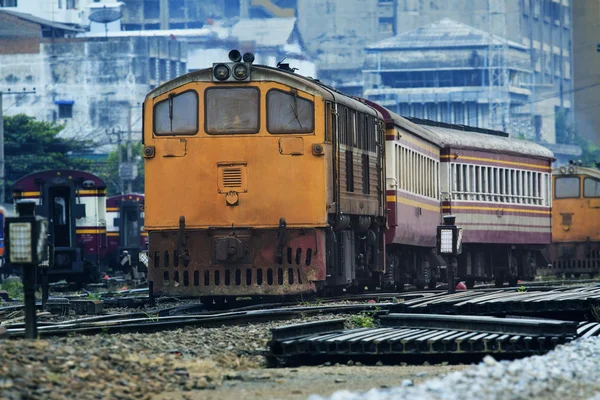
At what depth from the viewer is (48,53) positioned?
10850cm

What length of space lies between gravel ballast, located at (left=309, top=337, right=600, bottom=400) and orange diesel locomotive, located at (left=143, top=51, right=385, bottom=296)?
7.13 metres

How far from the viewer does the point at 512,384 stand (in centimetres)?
885

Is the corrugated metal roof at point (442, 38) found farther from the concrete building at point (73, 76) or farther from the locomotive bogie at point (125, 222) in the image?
the locomotive bogie at point (125, 222)

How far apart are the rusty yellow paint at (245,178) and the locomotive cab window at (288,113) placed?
0.07m

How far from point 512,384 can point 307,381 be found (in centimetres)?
181

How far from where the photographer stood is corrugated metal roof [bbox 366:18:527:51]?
479 feet

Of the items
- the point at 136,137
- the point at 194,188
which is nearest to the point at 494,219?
the point at 194,188

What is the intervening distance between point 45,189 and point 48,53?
79.8m

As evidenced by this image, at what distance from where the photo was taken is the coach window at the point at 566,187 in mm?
36688

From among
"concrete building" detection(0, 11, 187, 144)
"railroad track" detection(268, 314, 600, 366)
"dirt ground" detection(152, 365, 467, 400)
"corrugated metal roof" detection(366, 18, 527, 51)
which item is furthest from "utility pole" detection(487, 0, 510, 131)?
"dirt ground" detection(152, 365, 467, 400)

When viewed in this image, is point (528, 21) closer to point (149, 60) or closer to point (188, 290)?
point (149, 60)

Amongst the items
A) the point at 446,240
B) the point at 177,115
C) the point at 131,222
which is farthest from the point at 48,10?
the point at 446,240

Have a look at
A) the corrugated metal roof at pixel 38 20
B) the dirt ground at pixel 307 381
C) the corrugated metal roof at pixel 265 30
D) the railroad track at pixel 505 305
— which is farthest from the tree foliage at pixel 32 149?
the corrugated metal roof at pixel 265 30

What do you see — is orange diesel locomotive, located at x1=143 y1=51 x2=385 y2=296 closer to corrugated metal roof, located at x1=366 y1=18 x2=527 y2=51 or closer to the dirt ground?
the dirt ground
